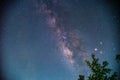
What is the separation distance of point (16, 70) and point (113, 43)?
2995 millimetres

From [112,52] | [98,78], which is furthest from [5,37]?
[98,78]

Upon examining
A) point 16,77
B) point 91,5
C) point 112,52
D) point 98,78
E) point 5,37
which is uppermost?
point 91,5

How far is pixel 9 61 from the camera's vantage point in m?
7.98

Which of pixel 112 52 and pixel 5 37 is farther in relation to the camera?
pixel 5 37

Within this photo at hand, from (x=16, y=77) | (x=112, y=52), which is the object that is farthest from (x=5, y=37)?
(x=112, y=52)

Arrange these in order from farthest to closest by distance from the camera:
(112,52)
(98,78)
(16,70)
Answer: (16,70)
(112,52)
(98,78)

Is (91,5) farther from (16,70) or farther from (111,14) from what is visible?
(16,70)

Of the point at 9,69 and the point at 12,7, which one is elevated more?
the point at 12,7

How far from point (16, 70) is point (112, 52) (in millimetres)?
2904

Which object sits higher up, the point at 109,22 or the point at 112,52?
the point at 109,22

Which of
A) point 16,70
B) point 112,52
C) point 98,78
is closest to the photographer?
point 98,78

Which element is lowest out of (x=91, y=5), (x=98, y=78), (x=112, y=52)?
(x=98, y=78)

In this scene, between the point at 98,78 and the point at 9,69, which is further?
the point at 9,69

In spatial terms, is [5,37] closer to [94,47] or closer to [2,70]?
[2,70]
